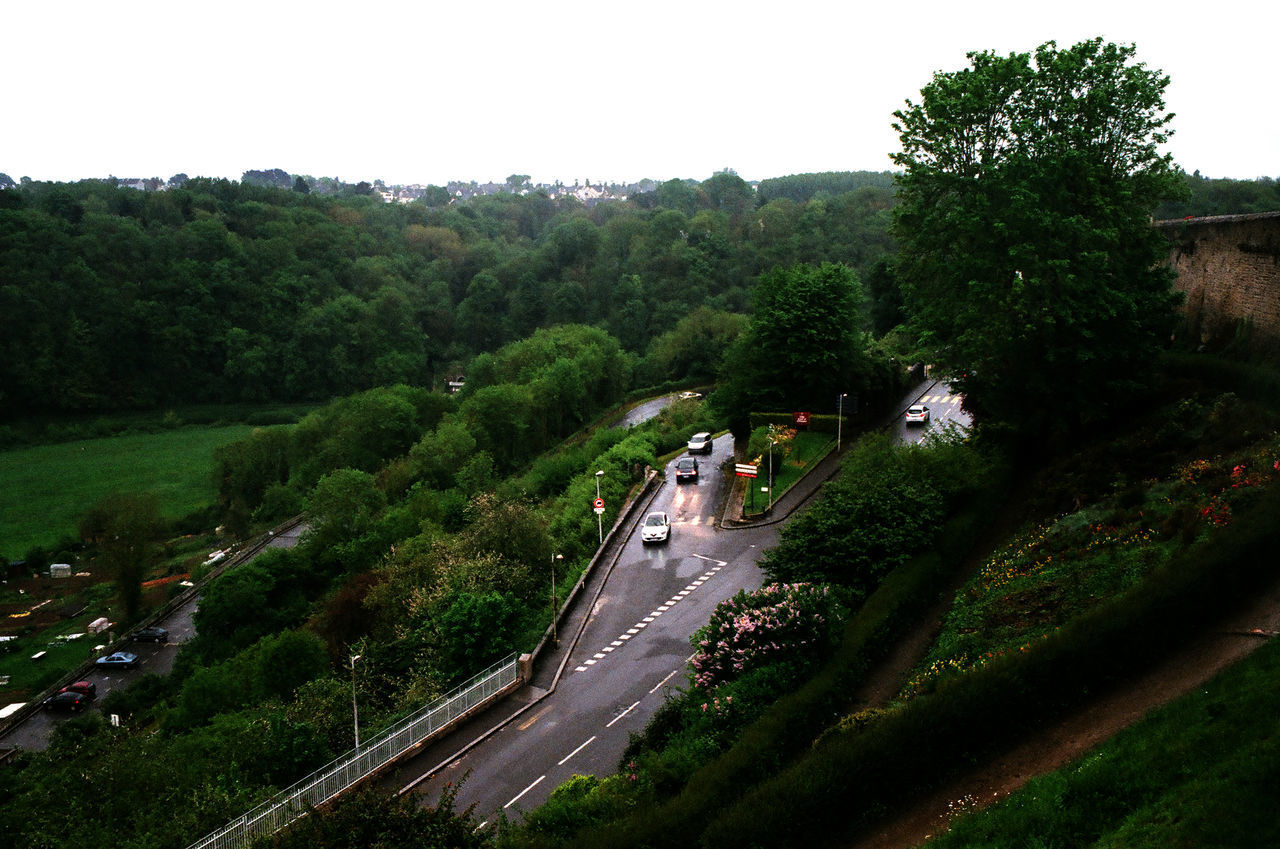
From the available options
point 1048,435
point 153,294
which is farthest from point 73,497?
point 1048,435

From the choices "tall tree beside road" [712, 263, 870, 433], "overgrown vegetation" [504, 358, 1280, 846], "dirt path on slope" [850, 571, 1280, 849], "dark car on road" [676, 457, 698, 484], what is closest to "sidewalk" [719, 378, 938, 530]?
"dark car on road" [676, 457, 698, 484]

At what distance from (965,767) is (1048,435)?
15.4 meters

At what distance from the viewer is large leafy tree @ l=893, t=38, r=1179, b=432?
2294 centimetres

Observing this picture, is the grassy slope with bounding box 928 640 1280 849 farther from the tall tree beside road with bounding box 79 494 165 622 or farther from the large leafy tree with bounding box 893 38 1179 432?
the tall tree beside road with bounding box 79 494 165 622

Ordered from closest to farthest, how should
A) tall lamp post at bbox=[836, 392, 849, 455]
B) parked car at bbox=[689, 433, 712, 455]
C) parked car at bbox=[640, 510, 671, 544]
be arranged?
parked car at bbox=[640, 510, 671, 544] < tall lamp post at bbox=[836, 392, 849, 455] < parked car at bbox=[689, 433, 712, 455]

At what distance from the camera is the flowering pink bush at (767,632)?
16641mm

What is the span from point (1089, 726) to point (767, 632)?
6013 mm

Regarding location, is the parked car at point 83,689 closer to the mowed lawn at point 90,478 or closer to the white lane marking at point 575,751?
the mowed lawn at point 90,478

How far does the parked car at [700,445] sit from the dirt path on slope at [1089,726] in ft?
89.8

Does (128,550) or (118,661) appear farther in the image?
(128,550)

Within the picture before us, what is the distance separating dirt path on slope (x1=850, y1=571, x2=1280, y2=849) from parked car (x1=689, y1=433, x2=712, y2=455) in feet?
89.8

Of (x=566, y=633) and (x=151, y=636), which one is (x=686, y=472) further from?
(x=151, y=636)

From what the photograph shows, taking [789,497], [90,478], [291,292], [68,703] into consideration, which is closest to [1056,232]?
[789,497]

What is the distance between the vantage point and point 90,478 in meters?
72.4
